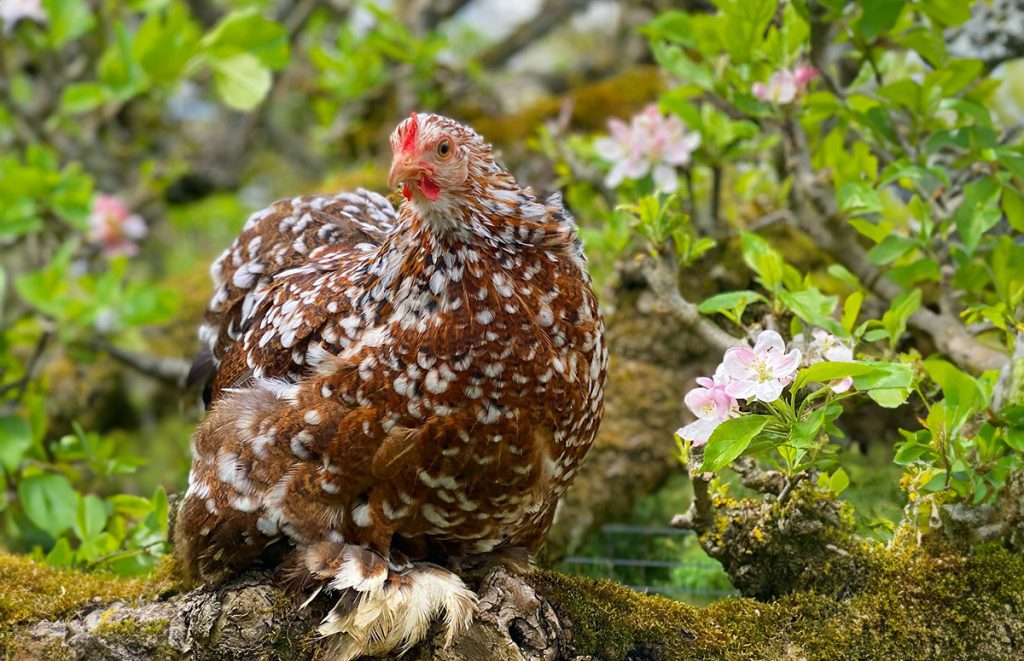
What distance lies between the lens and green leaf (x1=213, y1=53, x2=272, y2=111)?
11.8 ft

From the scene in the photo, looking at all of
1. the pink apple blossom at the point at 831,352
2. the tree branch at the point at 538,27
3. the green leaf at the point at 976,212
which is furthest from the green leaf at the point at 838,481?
the tree branch at the point at 538,27

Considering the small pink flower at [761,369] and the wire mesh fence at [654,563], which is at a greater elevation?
the small pink flower at [761,369]

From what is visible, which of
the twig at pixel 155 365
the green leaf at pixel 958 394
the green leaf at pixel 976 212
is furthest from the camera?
the twig at pixel 155 365

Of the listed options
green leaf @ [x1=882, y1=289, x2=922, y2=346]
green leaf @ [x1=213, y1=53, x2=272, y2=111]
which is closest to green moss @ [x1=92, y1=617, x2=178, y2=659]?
green leaf @ [x1=882, y1=289, x2=922, y2=346]

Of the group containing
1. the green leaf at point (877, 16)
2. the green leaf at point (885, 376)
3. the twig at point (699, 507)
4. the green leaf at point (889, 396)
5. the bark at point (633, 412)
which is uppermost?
the green leaf at point (877, 16)

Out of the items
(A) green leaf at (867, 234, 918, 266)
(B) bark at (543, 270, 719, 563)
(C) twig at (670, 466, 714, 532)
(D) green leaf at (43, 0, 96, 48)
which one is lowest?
(B) bark at (543, 270, 719, 563)

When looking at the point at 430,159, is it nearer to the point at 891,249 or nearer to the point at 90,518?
the point at 891,249

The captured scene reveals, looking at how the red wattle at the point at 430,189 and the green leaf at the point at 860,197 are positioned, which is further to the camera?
the green leaf at the point at 860,197

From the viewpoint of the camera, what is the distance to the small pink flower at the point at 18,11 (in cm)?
407

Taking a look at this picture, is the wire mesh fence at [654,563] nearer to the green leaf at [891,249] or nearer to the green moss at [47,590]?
the green leaf at [891,249]

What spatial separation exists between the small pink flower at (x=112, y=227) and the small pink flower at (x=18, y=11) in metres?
0.92

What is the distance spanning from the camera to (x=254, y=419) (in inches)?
83.9

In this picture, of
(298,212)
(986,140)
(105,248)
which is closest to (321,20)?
(105,248)

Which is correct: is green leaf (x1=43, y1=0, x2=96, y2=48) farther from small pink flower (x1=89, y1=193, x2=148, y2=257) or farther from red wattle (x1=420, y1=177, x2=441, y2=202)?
red wattle (x1=420, y1=177, x2=441, y2=202)
